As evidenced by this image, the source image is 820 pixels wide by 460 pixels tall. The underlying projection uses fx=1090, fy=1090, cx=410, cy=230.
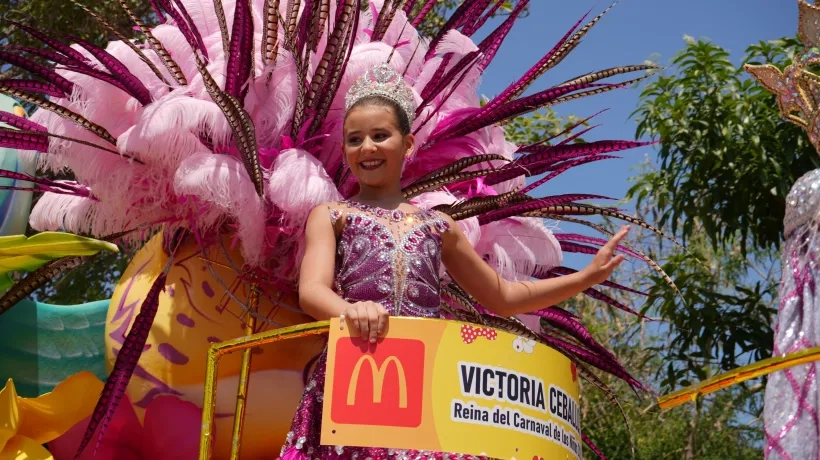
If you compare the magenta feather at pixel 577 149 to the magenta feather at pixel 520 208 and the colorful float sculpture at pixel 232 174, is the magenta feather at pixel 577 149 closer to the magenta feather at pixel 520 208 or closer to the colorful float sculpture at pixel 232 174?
the colorful float sculpture at pixel 232 174

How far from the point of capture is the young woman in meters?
2.21

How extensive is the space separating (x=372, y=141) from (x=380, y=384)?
689 mm

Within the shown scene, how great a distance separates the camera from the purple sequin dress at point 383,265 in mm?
2242

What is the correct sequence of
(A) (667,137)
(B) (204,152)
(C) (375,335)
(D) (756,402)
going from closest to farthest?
(C) (375,335)
(B) (204,152)
(A) (667,137)
(D) (756,402)

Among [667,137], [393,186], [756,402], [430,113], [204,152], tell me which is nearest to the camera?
[393,186]

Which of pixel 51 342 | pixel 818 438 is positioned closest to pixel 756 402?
pixel 818 438

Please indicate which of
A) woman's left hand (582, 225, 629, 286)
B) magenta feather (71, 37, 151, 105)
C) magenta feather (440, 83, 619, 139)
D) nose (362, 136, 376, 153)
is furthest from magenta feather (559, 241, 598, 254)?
magenta feather (71, 37, 151, 105)

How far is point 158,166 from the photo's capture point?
8.84 ft

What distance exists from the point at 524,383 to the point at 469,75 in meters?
1.28

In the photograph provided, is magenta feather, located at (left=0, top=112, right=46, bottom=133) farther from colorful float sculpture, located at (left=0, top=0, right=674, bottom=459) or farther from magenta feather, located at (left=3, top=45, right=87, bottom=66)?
magenta feather, located at (left=3, top=45, right=87, bottom=66)

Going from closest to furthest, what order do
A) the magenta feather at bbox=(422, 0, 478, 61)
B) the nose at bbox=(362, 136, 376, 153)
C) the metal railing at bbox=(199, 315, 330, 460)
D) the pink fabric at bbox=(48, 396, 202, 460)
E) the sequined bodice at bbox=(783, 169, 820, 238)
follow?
1. the metal railing at bbox=(199, 315, 330, 460)
2. the nose at bbox=(362, 136, 376, 153)
3. the pink fabric at bbox=(48, 396, 202, 460)
4. the magenta feather at bbox=(422, 0, 478, 61)
5. the sequined bodice at bbox=(783, 169, 820, 238)

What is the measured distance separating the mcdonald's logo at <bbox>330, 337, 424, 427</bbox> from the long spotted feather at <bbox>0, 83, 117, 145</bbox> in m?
1.11

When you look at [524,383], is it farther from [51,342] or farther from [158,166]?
[51,342]

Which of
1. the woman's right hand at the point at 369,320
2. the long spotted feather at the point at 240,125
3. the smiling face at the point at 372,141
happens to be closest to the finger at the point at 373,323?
the woman's right hand at the point at 369,320
